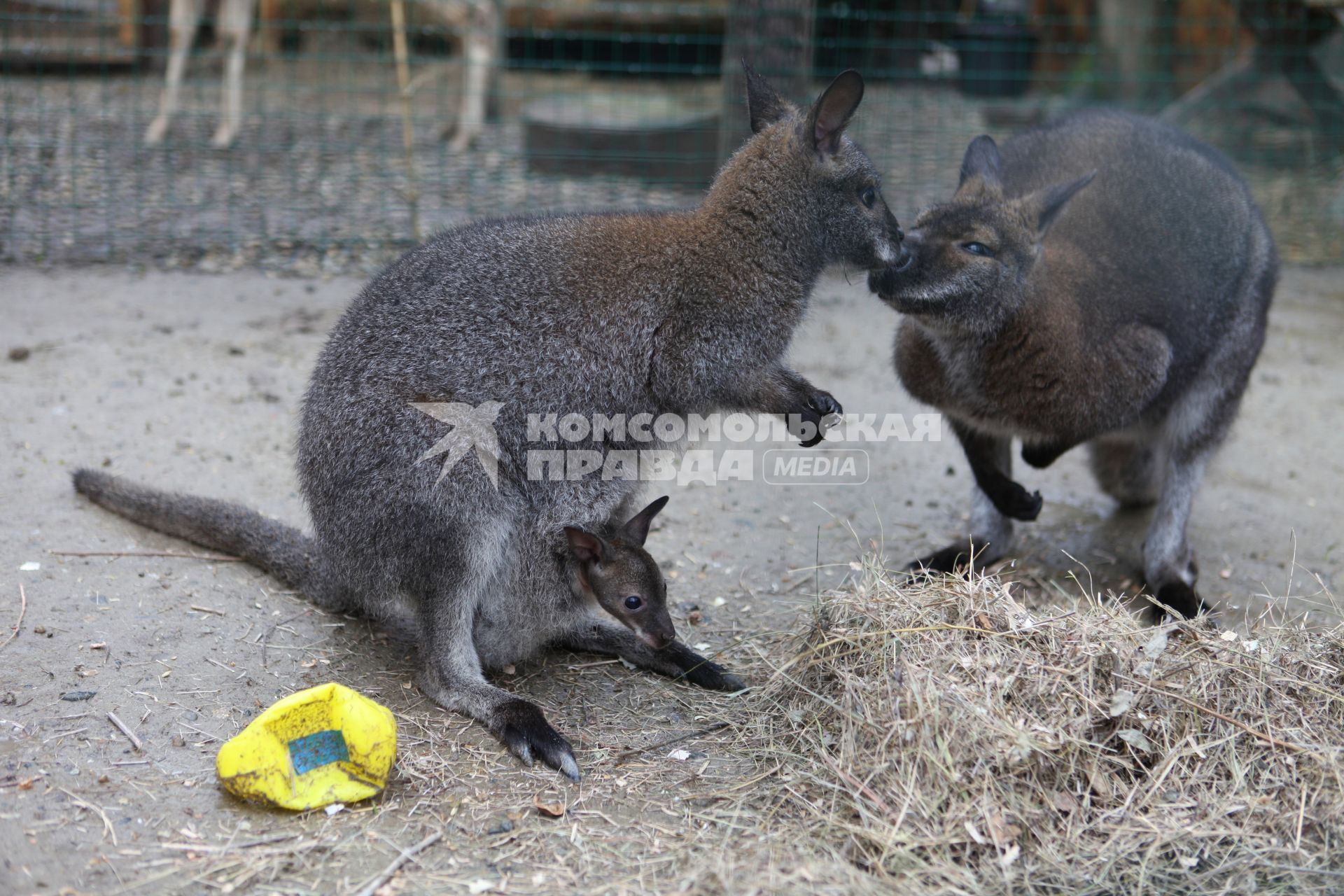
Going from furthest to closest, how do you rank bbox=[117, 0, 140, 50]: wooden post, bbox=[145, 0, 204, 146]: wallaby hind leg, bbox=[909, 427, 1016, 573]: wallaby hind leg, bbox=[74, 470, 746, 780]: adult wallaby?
bbox=[117, 0, 140, 50]: wooden post < bbox=[145, 0, 204, 146]: wallaby hind leg < bbox=[909, 427, 1016, 573]: wallaby hind leg < bbox=[74, 470, 746, 780]: adult wallaby

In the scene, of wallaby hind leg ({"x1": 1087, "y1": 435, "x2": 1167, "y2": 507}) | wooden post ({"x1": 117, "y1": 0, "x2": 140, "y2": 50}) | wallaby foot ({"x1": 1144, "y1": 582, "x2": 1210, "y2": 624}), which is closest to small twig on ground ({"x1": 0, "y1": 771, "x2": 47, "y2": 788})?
wallaby foot ({"x1": 1144, "y1": 582, "x2": 1210, "y2": 624})

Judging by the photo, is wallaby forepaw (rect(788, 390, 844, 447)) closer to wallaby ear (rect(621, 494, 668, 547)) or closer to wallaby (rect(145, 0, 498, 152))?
wallaby ear (rect(621, 494, 668, 547))

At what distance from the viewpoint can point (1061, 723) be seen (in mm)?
2891

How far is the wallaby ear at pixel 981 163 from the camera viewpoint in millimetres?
3999

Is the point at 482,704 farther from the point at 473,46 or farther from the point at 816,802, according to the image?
the point at 473,46

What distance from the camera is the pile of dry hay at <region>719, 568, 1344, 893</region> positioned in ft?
8.84

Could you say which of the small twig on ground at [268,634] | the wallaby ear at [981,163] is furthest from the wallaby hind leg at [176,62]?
the wallaby ear at [981,163]

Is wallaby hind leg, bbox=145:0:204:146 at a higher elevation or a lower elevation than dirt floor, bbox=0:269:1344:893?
higher

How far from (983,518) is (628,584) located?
173 cm

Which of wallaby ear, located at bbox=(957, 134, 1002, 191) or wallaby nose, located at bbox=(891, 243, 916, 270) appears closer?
wallaby nose, located at bbox=(891, 243, 916, 270)

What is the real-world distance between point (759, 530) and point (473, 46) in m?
5.56

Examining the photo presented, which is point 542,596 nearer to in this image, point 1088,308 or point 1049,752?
point 1049,752

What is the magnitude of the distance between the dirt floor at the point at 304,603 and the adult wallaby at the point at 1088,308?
348 mm

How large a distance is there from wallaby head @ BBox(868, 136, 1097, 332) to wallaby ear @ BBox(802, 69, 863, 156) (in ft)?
1.34
